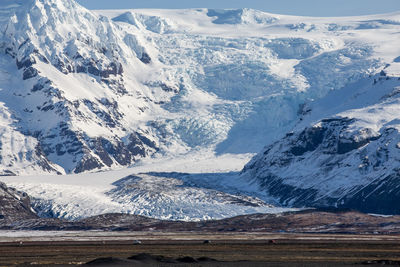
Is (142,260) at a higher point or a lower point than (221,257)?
higher

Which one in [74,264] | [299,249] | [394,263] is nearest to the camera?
[394,263]

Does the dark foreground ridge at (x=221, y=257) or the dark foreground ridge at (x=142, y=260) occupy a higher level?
the dark foreground ridge at (x=142, y=260)

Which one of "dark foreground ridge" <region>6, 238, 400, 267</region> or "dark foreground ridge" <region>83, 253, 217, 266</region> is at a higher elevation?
"dark foreground ridge" <region>83, 253, 217, 266</region>

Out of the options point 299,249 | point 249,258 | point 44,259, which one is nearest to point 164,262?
point 249,258

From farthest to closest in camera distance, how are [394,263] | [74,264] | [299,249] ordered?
[299,249]
[74,264]
[394,263]

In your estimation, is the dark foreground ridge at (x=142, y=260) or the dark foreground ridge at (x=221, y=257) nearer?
the dark foreground ridge at (x=142, y=260)

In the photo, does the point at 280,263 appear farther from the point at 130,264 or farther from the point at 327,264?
the point at 130,264

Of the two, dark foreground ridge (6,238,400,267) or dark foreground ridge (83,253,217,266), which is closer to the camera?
dark foreground ridge (83,253,217,266)

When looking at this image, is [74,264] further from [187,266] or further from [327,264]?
[327,264]

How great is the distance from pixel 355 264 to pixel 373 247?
45.8m

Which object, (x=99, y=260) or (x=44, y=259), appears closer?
(x=99, y=260)

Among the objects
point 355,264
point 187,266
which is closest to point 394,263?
point 355,264

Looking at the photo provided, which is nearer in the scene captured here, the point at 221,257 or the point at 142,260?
the point at 142,260

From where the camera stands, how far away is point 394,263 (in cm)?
14975
